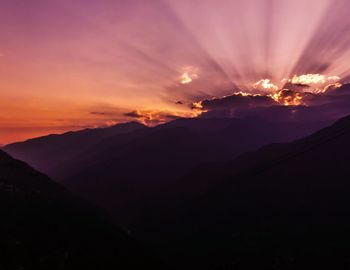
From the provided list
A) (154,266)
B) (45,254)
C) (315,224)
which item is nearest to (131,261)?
(154,266)

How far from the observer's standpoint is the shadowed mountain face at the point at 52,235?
308ft

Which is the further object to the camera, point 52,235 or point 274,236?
point 274,236

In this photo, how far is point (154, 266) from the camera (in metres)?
118

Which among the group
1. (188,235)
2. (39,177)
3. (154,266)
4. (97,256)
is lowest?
(188,235)

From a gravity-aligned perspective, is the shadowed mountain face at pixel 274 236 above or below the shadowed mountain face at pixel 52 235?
below

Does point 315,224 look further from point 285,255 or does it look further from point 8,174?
point 8,174

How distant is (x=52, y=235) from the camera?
109 m

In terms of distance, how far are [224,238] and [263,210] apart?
118 ft

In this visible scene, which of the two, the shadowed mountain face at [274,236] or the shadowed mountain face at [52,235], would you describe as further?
the shadowed mountain face at [274,236]

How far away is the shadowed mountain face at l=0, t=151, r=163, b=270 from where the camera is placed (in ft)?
308

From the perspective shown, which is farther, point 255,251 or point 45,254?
point 255,251

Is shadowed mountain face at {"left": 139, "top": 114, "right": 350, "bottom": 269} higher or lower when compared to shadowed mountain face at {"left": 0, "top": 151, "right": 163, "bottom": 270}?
lower

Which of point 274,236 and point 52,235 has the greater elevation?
point 52,235

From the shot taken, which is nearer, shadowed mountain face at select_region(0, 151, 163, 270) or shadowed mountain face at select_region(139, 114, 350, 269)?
shadowed mountain face at select_region(0, 151, 163, 270)
